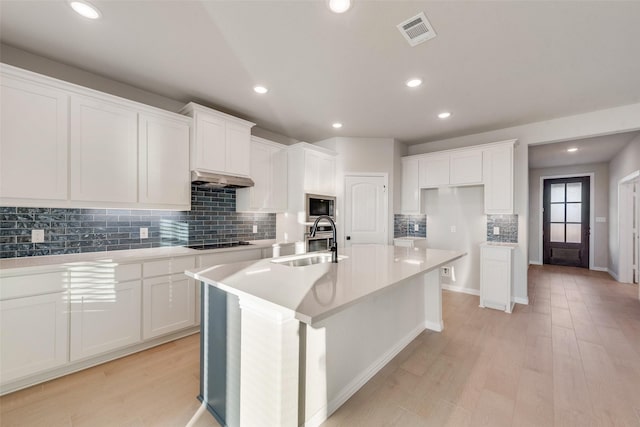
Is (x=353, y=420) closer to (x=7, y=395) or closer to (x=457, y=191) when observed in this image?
(x=7, y=395)

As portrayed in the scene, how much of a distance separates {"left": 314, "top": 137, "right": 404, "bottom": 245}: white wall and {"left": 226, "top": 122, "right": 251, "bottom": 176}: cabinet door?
1.69 meters

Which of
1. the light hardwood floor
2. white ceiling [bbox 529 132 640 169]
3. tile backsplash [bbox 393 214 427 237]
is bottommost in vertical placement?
the light hardwood floor

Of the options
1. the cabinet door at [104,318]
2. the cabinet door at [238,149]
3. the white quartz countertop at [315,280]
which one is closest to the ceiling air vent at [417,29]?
the white quartz countertop at [315,280]

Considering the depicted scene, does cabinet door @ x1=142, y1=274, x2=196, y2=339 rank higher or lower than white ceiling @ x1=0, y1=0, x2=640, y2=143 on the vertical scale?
lower

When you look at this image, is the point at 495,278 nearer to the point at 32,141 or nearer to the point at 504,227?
the point at 504,227

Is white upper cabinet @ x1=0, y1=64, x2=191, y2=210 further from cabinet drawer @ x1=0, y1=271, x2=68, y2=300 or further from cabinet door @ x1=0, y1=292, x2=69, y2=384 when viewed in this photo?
cabinet door @ x1=0, y1=292, x2=69, y2=384

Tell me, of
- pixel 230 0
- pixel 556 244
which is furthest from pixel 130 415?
pixel 556 244

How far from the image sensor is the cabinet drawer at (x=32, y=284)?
185cm

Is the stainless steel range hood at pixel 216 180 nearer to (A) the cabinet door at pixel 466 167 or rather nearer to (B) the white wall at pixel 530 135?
(A) the cabinet door at pixel 466 167

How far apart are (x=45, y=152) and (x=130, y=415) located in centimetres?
204

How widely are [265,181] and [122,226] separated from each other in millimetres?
1739

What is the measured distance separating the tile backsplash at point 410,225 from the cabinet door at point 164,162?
346 centimetres

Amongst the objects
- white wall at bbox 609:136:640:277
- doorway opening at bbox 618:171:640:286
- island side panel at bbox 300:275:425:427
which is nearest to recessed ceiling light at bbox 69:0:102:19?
island side panel at bbox 300:275:425:427

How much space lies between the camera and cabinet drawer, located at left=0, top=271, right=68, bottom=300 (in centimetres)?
185
